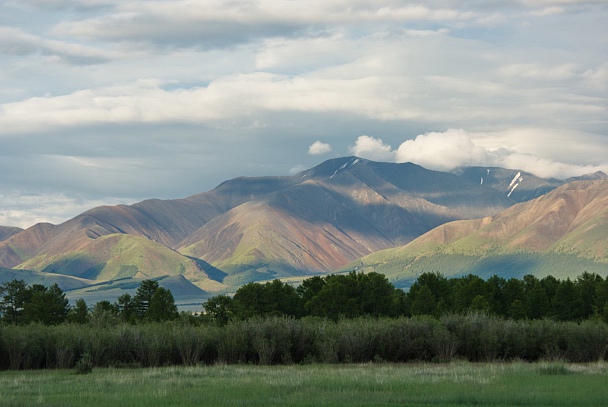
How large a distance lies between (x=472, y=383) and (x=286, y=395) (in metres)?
10.5

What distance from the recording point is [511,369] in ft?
160

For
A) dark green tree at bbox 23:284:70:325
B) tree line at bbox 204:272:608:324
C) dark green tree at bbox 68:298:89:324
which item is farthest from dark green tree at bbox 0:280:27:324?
tree line at bbox 204:272:608:324

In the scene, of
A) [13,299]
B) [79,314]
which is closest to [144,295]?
[79,314]

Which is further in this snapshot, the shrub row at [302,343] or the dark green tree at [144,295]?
the dark green tree at [144,295]

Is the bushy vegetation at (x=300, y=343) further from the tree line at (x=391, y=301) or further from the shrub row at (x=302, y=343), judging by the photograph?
the tree line at (x=391, y=301)

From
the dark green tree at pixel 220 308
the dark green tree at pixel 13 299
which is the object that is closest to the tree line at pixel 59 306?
the dark green tree at pixel 13 299

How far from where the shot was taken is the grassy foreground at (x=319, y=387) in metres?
35.6

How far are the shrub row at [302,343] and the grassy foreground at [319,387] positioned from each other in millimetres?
6819

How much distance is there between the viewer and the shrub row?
191 ft

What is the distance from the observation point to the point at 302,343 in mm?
60562

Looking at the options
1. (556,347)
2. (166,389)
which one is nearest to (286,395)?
(166,389)

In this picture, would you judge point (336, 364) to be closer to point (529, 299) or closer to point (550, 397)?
point (550, 397)

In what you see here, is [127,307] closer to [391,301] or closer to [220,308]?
[220,308]

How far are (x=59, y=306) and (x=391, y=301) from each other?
45721 mm
